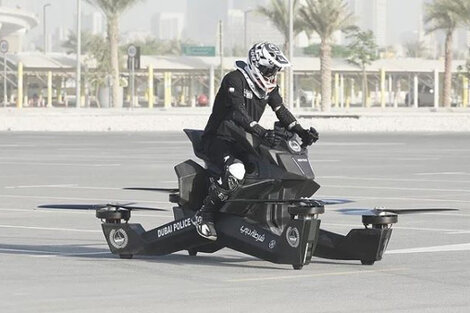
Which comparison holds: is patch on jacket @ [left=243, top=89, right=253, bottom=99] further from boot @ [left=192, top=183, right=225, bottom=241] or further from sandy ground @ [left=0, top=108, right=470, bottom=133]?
sandy ground @ [left=0, top=108, right=470, bottom=133]

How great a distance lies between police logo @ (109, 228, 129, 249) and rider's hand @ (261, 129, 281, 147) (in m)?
1.61

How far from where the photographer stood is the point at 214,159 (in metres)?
12.7

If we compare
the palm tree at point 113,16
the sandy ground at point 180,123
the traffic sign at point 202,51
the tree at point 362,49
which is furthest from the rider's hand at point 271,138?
the traffic sign at point 202,51

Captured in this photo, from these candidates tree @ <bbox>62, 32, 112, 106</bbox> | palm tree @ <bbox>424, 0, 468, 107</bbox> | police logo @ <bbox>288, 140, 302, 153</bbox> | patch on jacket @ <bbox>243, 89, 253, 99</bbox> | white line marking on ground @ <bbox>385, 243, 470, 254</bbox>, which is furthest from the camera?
tree @ <bbox>62, 32, 112, 106</bbox>

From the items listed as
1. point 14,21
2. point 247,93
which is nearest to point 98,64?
point 14,21

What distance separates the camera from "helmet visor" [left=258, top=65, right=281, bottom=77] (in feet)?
41.2

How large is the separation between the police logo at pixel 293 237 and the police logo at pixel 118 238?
166 cm

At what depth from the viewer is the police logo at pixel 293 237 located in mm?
11956

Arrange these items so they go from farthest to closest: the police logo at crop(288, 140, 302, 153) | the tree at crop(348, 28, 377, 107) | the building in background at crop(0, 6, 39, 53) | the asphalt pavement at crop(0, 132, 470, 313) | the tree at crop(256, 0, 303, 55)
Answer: the building in background at crop(0, 6, 39, 53) → the tree at crop(348, 28, 377, 107) → the tree at crop(256, 0, 303, 55) → the police logo at crop(288, 140, 302, 153) → the asphalt pavement at crop(0, 132, 470, 313)

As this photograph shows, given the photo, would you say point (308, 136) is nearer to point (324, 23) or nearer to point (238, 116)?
point (238, 116)

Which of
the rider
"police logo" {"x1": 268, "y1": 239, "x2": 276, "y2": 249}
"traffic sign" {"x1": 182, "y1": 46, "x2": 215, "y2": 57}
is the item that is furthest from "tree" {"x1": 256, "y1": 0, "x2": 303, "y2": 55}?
"police logo" {"x1": 268, "y1": 239, "x2": 276, "y2": 249}

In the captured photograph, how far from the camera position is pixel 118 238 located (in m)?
13.0

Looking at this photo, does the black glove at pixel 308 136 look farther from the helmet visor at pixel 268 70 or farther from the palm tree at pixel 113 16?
the palm tree at pixel 113 16

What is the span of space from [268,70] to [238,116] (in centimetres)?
48
